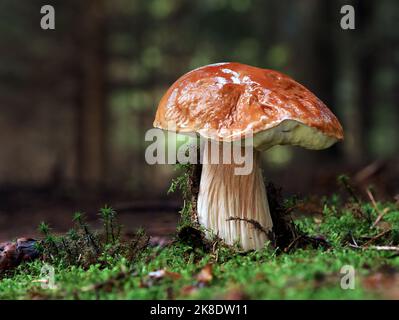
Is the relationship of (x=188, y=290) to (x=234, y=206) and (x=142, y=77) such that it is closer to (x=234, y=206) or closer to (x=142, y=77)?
(x=234, y=206)

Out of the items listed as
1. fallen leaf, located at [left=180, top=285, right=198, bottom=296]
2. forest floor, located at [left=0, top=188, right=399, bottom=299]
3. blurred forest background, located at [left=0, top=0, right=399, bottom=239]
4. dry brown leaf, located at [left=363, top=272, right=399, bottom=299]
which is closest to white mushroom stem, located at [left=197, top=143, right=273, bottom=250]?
forest floor, located at [left=0, top=188, right=399, bottom=299]

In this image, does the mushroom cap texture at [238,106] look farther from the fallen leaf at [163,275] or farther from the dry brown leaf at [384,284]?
the dry brown leaf at [384,284]

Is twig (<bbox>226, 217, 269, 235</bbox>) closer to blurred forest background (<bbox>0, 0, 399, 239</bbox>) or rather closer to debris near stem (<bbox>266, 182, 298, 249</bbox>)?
debris near stem (<bbox>266, 182, 298, 249</bbox>)

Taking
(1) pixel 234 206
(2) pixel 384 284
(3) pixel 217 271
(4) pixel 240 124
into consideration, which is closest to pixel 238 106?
(4) pixel 240 124

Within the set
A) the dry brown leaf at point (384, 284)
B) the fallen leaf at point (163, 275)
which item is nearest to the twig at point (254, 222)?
the fallen leaf at point (163, 275)

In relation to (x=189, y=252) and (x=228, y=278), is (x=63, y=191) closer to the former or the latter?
(x=189, y=252)

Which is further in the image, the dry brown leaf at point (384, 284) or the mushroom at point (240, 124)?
the mushroom at point (240, 124)

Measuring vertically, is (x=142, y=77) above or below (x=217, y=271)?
above
